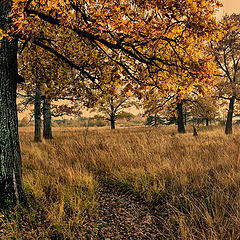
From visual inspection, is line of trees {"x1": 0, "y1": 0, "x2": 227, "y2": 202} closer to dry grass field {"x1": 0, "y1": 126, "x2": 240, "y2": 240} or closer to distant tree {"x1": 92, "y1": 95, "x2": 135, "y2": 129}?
dry grass field {"x1": 0, "y1": 126, "x2": 240, "y2": 240}

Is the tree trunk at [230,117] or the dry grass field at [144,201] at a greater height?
the tree trunk at [230,117]

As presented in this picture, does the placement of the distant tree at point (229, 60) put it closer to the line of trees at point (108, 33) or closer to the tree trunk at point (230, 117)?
the tree trunk at point (230, 117)

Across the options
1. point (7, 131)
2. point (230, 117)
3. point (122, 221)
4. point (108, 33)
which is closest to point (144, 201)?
point (122, 221)

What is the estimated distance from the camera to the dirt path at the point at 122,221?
2461 mm

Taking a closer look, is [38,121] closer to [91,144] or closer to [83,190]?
[91,144]

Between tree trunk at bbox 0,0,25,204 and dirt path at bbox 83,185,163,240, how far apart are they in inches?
58.8

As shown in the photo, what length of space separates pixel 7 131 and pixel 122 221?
2.54m

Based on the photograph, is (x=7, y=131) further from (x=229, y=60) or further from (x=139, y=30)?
(x=229, y=60)

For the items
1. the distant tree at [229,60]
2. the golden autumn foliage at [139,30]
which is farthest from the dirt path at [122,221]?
the distant tree at [229,60]

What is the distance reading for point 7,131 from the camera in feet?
9.95

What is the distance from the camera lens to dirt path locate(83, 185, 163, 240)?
2461 mm

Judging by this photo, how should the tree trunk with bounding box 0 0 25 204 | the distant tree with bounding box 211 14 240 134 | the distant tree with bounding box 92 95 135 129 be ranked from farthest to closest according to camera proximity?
the distant tree with bounding box 92 95 135 129
the distant tree with bounding box 211 14 240 134
the tree trunk with bounding box 0 0 25 204

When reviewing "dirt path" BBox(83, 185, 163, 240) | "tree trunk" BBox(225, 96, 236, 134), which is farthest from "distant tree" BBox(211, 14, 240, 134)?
"dirt path" BBox(83, 185, 163, 240)

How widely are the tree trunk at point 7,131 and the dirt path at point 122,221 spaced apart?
4.90 ft
